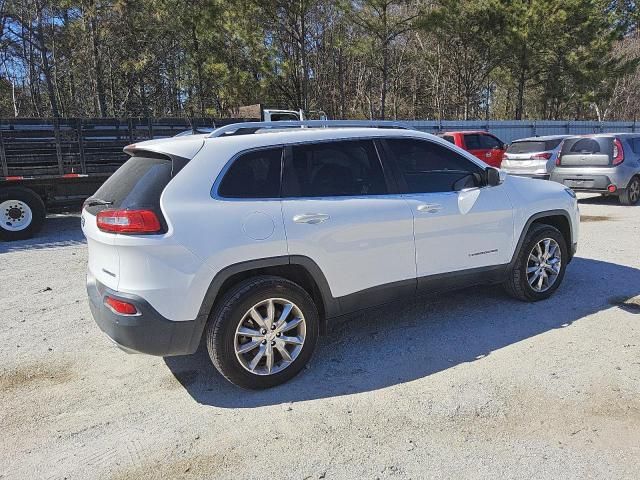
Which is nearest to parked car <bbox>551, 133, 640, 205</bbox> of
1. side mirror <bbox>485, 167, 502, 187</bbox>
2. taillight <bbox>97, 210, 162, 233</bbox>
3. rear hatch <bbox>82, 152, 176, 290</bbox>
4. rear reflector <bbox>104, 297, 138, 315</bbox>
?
side mirror <bbox>485, 167, 502, 187</bbox>

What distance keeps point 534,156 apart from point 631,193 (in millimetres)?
2443

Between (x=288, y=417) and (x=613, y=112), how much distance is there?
173ft

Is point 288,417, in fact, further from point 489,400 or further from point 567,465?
point 567,465

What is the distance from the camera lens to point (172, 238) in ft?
9.98

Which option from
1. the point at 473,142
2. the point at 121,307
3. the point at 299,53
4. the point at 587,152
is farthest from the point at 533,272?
the point at 299,53

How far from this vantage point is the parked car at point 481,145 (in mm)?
15203

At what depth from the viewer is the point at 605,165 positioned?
11.0 meters

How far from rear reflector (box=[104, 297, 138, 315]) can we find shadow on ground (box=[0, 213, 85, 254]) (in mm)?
6053

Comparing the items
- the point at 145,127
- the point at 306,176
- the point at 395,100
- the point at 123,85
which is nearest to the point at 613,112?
the point at 395,100

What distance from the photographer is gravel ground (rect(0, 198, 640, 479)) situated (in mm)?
2719

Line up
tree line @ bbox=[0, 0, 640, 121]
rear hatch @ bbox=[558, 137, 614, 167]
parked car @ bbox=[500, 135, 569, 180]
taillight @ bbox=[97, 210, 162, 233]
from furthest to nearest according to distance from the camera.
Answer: tree line @ bbox=[0, 0, 640, 121] < parked car @ bbox=[500, 135, 569, 180] < rear hatch @ bbox=[558, 137, 614, 167] < taillight @ bbox=[97, 210, 162, 233]

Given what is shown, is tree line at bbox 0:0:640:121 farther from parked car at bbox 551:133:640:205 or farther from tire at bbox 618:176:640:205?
tire at bbox 618:176:640:205

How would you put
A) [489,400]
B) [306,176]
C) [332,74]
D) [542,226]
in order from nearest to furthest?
[489,400] < [306,176] < [542,226] < [332,74]

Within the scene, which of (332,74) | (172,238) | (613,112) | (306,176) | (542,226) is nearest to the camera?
(172,238)
